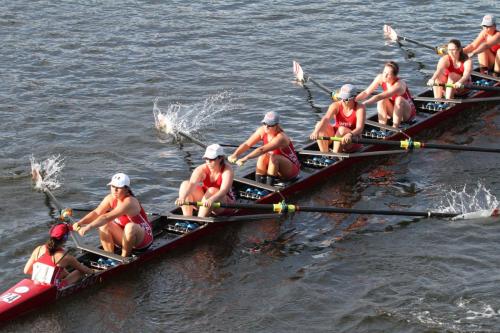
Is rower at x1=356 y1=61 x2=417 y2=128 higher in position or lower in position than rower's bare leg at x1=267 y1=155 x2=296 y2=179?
higher

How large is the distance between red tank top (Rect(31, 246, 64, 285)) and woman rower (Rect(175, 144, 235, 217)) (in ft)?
9.32

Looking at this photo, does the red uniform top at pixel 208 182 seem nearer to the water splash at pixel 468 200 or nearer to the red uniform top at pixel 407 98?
the water splash at pixel 468 200

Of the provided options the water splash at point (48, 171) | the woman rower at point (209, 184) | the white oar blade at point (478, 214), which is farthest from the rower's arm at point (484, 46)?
the water splash at point (48, 171)

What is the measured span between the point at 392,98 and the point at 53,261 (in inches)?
398

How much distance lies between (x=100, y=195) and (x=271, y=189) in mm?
3795

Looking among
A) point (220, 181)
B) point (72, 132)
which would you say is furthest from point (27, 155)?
point (220, 181)

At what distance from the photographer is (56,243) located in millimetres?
14539

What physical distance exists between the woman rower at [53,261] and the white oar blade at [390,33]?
16701mm

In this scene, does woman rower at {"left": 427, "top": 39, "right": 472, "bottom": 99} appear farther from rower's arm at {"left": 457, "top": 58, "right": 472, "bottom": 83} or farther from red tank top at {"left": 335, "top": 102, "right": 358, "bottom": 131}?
red tank top at {"left": 335, "top": 102, "right": 358, "bottom": 131}

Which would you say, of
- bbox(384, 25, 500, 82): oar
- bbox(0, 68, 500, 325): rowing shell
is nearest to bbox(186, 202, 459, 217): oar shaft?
bbox(0, 68, 500, 325): rowing shell

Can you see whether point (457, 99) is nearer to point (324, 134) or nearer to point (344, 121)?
Answer: point (344, 121)

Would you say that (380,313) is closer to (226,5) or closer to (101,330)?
(101,330)

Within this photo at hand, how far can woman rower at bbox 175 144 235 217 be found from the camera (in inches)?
658

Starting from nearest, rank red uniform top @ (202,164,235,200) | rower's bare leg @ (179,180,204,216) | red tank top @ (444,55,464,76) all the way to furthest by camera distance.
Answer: rower's bare leg @ (179,180,204,216) < red uniform top @ (202,164,235,200) < red tank top @ (444,55,464,76)
